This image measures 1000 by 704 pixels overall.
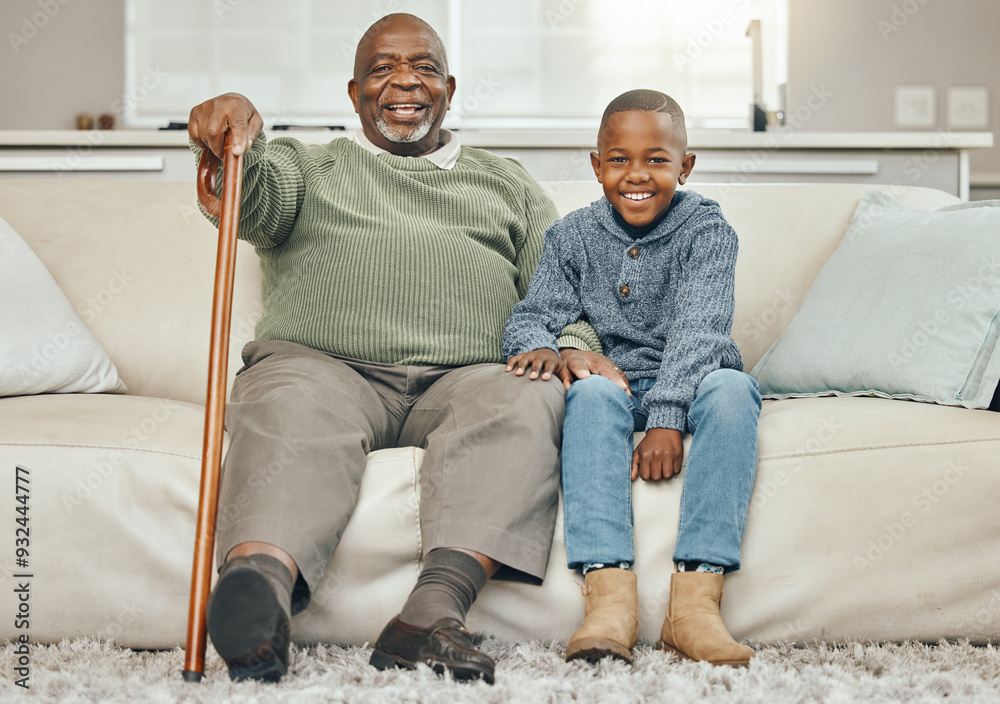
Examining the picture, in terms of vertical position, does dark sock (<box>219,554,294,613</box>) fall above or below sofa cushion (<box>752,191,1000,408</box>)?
below

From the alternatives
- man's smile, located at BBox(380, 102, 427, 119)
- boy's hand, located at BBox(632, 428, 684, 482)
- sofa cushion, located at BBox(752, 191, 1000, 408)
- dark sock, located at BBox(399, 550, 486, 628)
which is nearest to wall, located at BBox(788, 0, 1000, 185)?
sofa cushion, located at BBox(752, 191, 1000, 408)

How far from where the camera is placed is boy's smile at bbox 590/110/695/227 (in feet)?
4.69

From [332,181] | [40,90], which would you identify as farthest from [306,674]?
[40,90]

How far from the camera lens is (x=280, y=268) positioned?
1569mm

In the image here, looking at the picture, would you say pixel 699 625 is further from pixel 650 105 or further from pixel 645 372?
pixel 650 105

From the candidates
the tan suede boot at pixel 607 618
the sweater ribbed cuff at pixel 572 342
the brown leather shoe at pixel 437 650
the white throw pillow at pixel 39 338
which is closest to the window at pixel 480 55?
the white throw pillow at pixel 39 338

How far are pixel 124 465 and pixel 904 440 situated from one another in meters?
1.08

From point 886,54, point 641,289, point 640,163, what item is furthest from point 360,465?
point 886,54

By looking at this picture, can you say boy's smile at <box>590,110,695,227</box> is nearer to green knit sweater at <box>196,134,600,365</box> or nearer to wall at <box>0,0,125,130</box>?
green knit sweater at <box>196,134,600,365</box>

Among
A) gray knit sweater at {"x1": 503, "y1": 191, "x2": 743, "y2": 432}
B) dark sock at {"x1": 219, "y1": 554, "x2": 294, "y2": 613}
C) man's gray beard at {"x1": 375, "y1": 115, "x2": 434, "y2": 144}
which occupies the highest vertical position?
man's gray beard at {"x1": 375, "y1": 115, "x2": 434, "y2": 144}

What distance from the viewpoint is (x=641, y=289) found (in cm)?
145

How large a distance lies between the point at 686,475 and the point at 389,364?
529mm

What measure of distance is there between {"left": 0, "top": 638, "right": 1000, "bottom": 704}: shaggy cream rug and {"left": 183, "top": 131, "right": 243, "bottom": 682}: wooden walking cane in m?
0.06

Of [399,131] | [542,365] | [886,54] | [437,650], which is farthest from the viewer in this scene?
[886,54]
